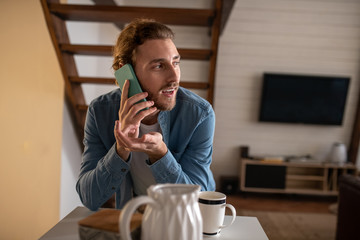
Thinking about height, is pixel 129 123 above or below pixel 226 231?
above

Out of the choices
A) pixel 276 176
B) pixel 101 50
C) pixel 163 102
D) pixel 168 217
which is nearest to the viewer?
pixel 168 217

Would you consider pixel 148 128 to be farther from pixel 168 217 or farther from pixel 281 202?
pixel 281 202

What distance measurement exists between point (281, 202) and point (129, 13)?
328 centimetres

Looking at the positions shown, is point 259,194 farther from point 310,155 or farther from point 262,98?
point 262,98

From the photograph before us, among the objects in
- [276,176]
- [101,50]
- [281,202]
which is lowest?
[281,202]

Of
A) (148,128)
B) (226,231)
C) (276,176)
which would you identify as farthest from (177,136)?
(276,176)

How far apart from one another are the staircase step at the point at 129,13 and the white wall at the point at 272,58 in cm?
234

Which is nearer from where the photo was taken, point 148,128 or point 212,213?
point 212,213

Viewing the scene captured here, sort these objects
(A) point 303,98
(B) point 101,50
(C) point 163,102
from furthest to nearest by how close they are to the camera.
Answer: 1. (A) point 303,98
2. (B) point 101,50
3. (C) point 163,102

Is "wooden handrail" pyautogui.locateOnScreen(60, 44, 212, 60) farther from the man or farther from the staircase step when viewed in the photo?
the man

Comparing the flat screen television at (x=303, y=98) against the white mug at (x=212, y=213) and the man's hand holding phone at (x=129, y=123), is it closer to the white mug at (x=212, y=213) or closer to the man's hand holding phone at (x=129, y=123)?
the man's hand holding phone at (x=129, y=123)

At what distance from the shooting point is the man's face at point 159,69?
46.3 inches

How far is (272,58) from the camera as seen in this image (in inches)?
165

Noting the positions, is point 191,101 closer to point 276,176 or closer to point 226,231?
point 226,231
